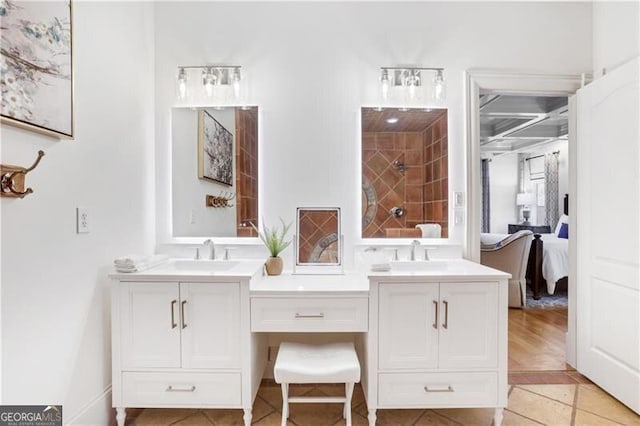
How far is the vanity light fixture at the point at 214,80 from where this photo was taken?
2158 mm

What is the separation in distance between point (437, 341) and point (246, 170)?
5.13 ft

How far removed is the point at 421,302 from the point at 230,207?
1371 mm

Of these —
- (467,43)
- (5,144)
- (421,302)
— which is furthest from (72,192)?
(467,43)

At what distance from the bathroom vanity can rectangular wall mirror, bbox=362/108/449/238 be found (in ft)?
1.99

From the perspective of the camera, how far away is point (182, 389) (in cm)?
167

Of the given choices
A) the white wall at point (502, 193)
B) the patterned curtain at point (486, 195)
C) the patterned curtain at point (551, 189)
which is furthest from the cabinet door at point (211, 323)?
the white wall at point (502, 193)

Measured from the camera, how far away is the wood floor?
93.3 inches

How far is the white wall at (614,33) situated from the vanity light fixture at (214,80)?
242cm

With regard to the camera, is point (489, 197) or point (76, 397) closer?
point (76, 397)

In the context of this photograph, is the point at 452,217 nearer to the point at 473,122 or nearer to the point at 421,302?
the point at 473,122

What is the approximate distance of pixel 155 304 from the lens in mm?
1676

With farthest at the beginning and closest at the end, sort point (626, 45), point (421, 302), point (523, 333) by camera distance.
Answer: point (523, 333), point (626, 45), point (421, 302)

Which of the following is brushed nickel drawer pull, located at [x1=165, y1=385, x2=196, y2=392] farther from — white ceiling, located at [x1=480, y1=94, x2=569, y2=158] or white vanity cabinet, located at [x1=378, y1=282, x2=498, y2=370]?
white ceiling, located at [x1=480, y1=94, x2=569, y2=158]
